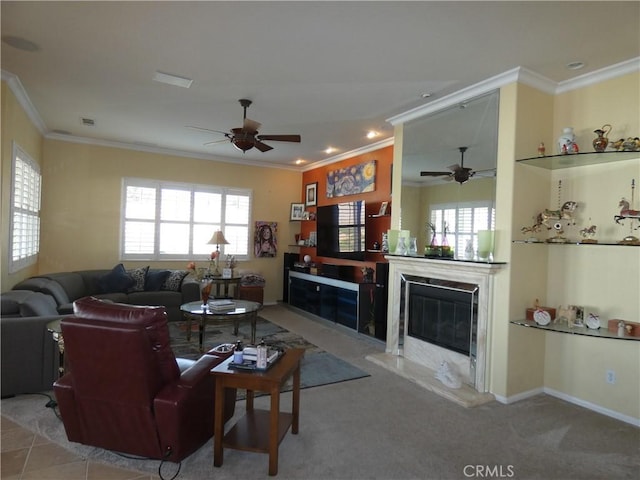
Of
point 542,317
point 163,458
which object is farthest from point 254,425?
point 542,317

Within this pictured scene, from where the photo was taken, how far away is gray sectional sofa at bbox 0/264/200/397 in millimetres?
3172

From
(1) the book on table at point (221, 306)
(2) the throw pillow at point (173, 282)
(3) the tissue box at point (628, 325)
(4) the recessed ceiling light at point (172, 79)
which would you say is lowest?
(1) the book on table at point (221, 306)

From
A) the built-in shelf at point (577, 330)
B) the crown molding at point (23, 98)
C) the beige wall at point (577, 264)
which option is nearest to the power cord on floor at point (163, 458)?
the beige wall at point (577, 264)

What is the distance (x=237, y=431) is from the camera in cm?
249

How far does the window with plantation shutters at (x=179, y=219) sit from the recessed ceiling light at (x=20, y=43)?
3537mm

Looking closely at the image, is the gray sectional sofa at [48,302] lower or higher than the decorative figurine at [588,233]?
lower

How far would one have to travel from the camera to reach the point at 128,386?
2.14 meters

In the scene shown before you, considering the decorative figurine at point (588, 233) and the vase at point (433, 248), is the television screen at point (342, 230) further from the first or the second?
the decorative figurine at point (588, 233)

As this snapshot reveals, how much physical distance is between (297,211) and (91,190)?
3.69 m

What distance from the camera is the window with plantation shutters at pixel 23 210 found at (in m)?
4.18

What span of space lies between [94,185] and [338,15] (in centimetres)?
539

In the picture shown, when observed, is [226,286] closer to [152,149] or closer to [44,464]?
[152,149]

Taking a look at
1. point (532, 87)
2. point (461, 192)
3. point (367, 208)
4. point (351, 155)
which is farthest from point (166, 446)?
point (351, 155)

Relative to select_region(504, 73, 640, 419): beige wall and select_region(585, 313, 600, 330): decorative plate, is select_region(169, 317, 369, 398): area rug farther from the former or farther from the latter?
select_region(585, 313, 600, 330): decorative plate
